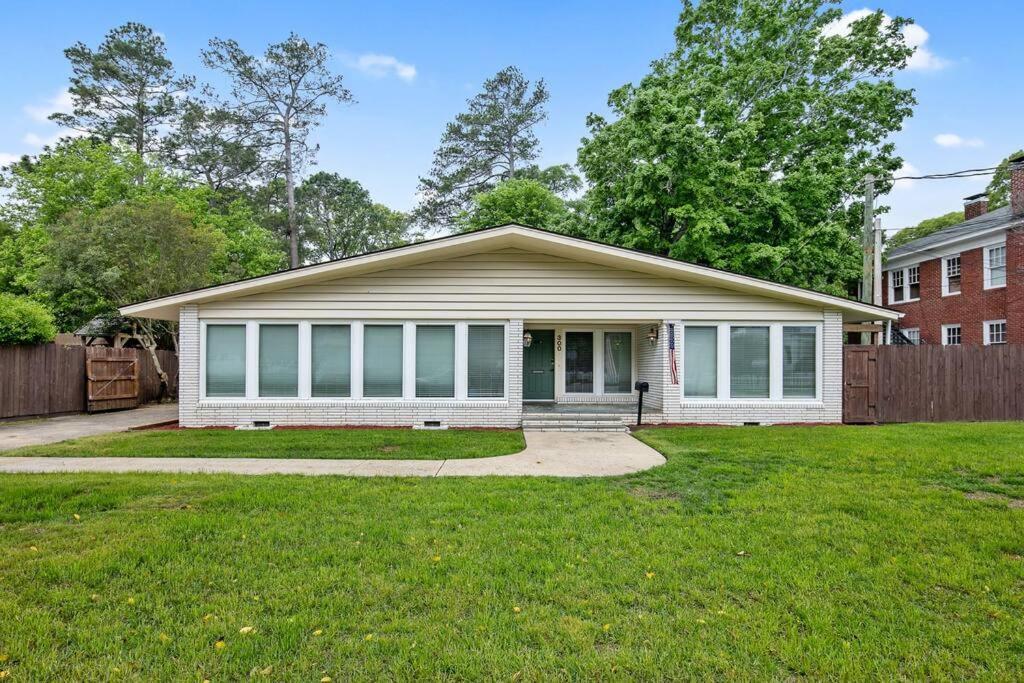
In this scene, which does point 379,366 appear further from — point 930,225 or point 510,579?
point 930,225

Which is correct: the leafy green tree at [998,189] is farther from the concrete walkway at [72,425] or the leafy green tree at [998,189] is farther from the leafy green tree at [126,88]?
the leafy green tree at [126,88]

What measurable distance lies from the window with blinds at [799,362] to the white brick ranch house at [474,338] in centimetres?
2

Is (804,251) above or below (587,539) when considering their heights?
above

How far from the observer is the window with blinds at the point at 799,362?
37.1ft

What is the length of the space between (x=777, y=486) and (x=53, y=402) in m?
16.5

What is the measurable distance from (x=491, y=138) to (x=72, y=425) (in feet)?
76.9

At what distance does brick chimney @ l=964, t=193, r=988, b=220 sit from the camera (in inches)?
861

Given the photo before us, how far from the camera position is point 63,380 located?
535 inches

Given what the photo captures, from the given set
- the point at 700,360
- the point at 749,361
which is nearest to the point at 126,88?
the point at 700,360

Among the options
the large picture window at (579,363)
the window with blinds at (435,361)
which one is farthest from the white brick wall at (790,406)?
the window with blinds at (435,361)

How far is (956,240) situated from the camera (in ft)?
62.4

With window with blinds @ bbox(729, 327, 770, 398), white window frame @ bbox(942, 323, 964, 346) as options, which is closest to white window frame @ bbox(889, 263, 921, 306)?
white window frame @ bbox(942, 323, 964, 346)

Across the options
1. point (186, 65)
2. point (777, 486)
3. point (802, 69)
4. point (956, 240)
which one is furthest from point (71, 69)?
point (956, 240)

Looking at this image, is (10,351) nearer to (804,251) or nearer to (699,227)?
(699,227)
